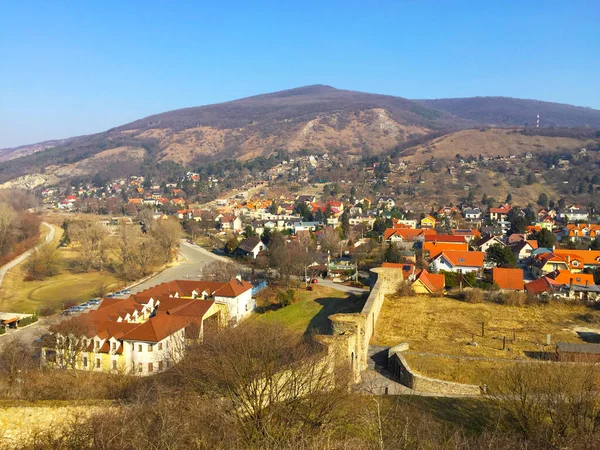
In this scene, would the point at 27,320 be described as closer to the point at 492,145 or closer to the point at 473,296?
the point at 473,296

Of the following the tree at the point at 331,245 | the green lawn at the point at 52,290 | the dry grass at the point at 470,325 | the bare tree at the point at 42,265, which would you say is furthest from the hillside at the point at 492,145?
the dry grass at the point at 470,325

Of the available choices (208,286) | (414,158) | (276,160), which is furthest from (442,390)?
(276,160)

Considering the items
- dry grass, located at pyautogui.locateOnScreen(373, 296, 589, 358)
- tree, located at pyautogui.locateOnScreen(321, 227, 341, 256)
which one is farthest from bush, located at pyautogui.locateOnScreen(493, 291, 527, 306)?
tree, located at pyautogui.locateOnScreen(321, 227, 341, 256)

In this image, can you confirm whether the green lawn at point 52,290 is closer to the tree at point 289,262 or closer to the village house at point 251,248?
the village house at point 251,248

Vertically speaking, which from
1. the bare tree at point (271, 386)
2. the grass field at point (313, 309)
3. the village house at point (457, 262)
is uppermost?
the bare tree at point (271, 386)

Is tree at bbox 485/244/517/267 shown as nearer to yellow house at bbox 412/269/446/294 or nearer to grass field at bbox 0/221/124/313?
yellow house at bbox 412/269/446/294

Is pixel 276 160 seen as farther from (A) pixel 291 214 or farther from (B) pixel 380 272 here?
A: (B) pixel 380 272
